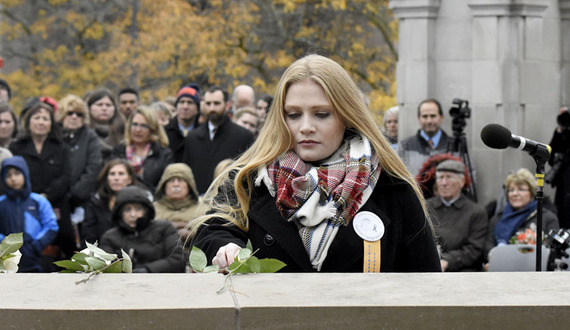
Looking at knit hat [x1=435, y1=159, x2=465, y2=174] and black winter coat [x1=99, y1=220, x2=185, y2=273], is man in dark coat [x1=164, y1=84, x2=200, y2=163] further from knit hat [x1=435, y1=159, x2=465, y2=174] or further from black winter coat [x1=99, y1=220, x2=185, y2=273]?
knit hat [x1=435, y1=159, x2=465, y2=174]

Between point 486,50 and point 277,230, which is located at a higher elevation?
point 486,50

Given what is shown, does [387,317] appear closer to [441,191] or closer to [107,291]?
[107,291]

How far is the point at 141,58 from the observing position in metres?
25.1

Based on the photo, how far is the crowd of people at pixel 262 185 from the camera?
4.07 meters

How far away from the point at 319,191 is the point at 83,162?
279 inches

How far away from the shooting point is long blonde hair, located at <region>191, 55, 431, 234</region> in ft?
13.6

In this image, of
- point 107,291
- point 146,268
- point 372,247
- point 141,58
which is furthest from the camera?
point 141,58

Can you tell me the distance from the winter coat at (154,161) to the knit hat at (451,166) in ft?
9.26

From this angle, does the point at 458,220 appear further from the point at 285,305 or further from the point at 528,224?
the point at 285,305

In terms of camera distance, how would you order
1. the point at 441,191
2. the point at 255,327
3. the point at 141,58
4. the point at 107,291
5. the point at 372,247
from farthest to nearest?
the point at 141,58, the point at 441,191, the point at 372,247, the point at 107,291, the point at 255,327

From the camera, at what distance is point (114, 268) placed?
3.37 metres

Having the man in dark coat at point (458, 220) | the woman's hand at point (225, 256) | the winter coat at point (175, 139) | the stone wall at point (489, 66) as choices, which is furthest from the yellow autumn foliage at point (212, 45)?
the woman's hand at point (225, 256)

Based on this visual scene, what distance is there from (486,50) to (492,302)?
26.8 feet

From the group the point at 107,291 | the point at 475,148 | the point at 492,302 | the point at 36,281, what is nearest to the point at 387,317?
the point at 492,302
